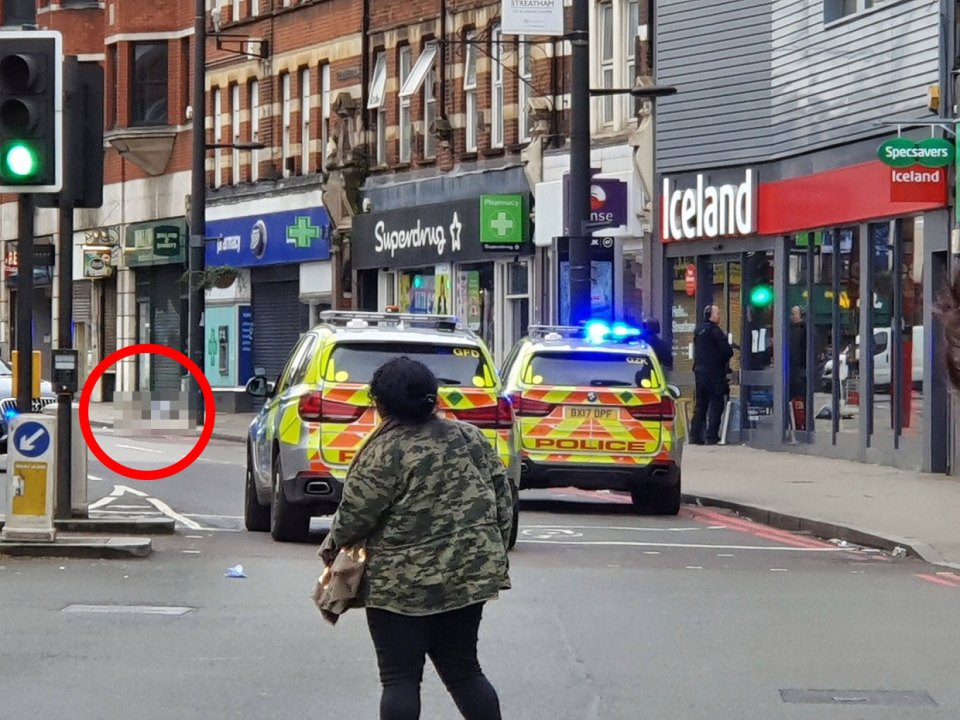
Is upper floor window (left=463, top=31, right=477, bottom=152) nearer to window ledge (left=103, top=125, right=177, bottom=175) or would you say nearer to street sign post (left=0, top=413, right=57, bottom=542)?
window ledge (left=103, top=125, right=177, bottom=175)

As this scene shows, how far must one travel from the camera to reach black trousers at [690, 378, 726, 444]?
3192 centimetres

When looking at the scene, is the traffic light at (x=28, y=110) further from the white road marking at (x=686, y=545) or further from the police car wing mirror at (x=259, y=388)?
the white road marking at (x=686, y=545)

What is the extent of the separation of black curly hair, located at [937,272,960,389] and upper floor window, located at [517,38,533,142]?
24.1 metres

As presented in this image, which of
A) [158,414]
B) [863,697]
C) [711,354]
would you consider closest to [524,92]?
[711,354]

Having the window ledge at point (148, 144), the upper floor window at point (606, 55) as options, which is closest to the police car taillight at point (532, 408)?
the upper floor window at point (606, 55)

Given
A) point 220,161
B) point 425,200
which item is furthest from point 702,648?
point 220,161

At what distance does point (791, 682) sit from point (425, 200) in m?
31.8

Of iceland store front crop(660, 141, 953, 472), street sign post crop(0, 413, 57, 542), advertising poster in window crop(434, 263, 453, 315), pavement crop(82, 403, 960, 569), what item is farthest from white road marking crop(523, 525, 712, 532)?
advertising poster in window crop(434, 263, 453, 315)

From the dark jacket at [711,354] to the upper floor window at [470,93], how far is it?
9.72m

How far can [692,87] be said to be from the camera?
108 feet

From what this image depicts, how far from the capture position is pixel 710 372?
31.7m

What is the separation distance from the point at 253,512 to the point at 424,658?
11.0m

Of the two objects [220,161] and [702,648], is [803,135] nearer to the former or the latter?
[702,648]

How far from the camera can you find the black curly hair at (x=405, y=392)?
7824 mm
